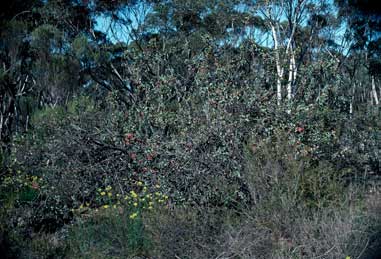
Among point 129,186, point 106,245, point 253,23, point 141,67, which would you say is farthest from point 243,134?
point 253,23

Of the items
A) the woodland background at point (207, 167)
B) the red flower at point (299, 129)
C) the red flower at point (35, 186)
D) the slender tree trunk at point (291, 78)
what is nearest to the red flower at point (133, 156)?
the woodland background at point (207, 167)

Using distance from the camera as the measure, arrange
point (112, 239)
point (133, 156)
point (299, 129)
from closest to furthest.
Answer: point (112, 239)
point (299, 129)
point (133, 156)

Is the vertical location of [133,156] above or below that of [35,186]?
above

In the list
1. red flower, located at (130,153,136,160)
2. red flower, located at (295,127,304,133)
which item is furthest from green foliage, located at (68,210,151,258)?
red flower, located at (295,127,304,133)

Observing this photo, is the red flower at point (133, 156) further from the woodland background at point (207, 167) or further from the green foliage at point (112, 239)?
the green foliage at point (112, 239)

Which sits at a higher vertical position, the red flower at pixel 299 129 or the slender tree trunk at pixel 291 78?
the slender tree trunk at pixel 291 78

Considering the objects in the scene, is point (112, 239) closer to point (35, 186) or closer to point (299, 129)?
point (35, 186)

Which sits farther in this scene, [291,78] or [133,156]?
[291,78]

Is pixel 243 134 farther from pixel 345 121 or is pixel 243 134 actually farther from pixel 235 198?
pixel 345 121

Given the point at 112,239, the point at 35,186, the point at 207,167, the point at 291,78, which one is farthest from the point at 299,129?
the point at 35,186

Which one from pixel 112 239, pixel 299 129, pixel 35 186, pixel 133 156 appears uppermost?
pixel 299 129

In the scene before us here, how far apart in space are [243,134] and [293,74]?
3.40 metres

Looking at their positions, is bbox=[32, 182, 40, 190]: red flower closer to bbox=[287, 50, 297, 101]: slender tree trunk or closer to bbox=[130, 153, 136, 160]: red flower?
bbox=[130, 153, 136, 160]: red flower

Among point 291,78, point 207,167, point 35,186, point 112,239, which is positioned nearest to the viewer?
point 112,239
